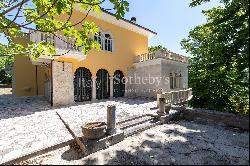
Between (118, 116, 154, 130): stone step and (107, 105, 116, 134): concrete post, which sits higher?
(107, 105, 116, 134): concrete post

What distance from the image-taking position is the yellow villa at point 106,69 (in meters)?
Answer: 14.1

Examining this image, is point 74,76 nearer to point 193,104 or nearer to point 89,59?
point 89,59

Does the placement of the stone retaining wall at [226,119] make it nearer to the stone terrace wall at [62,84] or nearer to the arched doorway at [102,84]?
the stone terrace wall at [62,84]

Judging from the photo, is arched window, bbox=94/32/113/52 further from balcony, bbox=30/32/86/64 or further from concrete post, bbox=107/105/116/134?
concrete post, bbox=107/105/116/134

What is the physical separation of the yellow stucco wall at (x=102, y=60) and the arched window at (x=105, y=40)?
374 millimetres

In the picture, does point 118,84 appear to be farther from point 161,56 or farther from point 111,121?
point 111,121

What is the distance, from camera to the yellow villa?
1409 cm

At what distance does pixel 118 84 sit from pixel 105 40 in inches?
183

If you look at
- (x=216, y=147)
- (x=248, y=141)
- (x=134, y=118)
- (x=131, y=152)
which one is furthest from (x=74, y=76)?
(x=248, y=141)

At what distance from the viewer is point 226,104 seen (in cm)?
1028

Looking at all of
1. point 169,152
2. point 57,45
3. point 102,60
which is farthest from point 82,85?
point 169,152

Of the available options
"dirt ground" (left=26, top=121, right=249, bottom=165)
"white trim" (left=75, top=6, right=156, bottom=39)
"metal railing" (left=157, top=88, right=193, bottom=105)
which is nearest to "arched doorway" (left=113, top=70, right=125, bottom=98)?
"white trim" (left=75, top=6, right=156, bottom=39)

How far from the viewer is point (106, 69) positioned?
17.7 m

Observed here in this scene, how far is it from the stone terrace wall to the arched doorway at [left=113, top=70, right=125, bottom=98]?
5.20 metres
